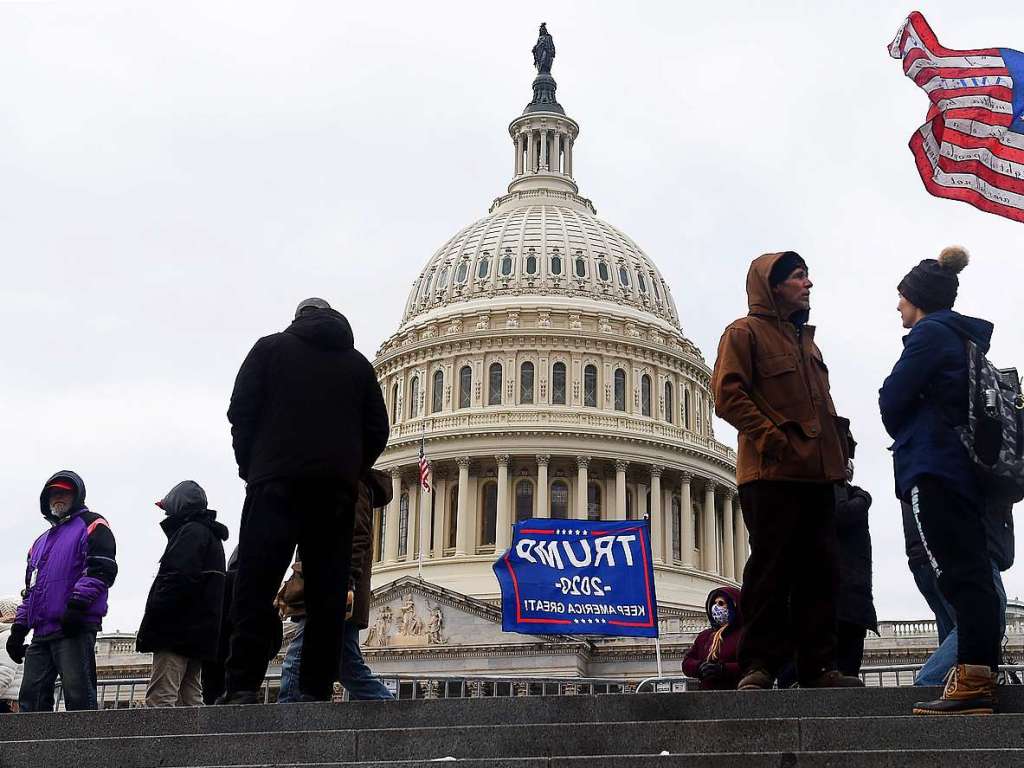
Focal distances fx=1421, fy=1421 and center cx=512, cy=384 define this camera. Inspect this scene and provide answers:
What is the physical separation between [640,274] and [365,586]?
69849 millimetres

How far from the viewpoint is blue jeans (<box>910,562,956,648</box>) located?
1019 cm

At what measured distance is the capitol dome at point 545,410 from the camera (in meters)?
69.0

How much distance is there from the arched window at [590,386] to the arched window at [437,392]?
7448 mm

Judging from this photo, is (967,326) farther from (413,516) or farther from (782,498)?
(413,516)

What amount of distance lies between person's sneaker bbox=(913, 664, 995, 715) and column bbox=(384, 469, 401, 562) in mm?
62992

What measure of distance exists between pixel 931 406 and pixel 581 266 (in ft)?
229

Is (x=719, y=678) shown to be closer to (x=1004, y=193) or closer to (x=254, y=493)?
(x=254, y=493)

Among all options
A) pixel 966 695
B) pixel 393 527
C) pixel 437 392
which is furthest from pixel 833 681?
pixel 437 392

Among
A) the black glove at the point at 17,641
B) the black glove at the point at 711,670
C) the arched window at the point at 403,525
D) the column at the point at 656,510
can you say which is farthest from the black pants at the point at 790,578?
the arched window at the point at 403,525

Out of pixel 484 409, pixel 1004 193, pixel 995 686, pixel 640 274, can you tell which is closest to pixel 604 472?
pixel 484 409

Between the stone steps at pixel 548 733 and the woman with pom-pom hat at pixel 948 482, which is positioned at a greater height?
the woman with pom-pom hat at pixel 948 482

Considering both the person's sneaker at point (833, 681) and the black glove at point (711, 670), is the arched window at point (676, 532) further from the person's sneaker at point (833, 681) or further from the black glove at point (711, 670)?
the person's sneaker at point (833, 681)

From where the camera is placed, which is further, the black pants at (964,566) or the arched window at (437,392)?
the arched window at (437,392)

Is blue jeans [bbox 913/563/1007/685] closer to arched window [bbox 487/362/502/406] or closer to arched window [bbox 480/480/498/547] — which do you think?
arched window [bbox 480/480/498/547]
